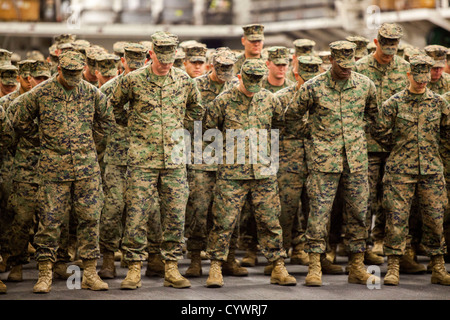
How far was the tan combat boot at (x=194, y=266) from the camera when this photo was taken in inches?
265

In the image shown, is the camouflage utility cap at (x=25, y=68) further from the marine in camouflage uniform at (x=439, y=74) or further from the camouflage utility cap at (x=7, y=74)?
the marine in camouflage uniform at (x=439, y=74)

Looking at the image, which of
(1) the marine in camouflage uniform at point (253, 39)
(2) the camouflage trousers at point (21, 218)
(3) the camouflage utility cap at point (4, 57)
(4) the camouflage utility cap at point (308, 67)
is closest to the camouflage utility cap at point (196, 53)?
(1) the marine in camouflage uniform at point (253, 39)

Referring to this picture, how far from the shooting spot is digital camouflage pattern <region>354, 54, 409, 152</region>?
710 cm

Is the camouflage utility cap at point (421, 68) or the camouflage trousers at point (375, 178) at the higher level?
the camouflage utility cap at point (421, 68)

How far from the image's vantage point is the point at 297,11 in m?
15.0

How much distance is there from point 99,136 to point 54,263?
1.15 meters

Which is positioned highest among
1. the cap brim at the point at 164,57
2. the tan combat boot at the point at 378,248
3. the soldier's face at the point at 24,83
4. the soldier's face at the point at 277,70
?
the soldier's face at the point at 277,70

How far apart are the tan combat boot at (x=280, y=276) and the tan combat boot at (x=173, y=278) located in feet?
2.27

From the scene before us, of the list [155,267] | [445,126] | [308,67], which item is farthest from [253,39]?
[155,267]

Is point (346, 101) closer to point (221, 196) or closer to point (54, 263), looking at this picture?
point (221, 196)

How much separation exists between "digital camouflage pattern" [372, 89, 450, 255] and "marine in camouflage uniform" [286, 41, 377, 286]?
26 cm

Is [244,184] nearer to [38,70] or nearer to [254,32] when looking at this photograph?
[254,32]

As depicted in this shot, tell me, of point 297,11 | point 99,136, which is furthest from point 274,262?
point 297,11

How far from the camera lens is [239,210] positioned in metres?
6.38
